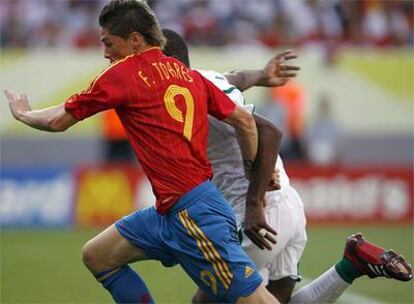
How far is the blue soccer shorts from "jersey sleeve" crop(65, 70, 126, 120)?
680 millimetres

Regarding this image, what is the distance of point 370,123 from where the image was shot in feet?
67.6

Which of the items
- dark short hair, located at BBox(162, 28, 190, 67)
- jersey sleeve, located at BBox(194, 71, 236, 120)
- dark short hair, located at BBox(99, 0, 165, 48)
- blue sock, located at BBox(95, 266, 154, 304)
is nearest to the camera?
dark short hair, located at BBox(99, 0, 165, 48)

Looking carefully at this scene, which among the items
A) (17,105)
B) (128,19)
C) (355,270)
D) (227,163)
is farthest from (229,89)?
(355,270)

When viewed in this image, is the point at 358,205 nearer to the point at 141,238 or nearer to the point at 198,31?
the point at 198,31

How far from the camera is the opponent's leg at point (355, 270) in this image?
7012 millimetres

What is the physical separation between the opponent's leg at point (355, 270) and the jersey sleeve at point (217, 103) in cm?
153

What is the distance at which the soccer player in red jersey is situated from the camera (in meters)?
6.05

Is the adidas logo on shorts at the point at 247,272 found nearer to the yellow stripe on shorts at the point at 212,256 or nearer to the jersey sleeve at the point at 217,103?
the yellow stripe on shorts at the point at 212,256

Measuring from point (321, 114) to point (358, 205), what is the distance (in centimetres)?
292

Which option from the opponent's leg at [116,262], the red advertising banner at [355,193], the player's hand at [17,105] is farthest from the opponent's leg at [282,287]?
the red advertising banner at [355,193]

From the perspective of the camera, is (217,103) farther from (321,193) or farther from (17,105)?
(321,193)

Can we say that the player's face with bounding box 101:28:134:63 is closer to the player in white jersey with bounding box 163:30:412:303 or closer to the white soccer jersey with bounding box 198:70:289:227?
the player in white jersey with bounding box 163:30:412:303

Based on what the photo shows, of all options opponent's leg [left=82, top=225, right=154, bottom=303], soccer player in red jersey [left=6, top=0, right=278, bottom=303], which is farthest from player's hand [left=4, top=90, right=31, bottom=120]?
opponent's leg [left=82, top=225, right=154, bottom=303]

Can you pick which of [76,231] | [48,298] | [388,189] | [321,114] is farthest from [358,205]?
[48,298]
